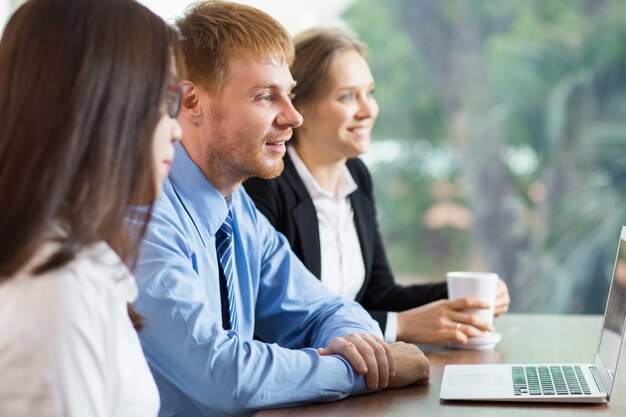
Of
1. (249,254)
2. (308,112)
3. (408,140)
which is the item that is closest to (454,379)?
(249,254)

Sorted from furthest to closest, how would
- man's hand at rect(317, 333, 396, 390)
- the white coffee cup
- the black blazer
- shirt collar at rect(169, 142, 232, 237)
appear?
the black blazer, the white coffee cup, shirt collar at rect(169, 142, 232, 237), man's hand at rect(317, 333, 396, 390)

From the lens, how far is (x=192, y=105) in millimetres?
1783

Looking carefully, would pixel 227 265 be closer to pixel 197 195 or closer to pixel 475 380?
pixel 197 195

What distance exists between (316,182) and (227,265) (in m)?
0.70

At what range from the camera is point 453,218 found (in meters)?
4.40

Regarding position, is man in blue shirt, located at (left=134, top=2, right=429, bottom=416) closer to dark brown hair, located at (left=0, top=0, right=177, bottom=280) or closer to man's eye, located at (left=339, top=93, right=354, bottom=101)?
dark brown hair, located at (left=0, top=0, right=177, bottom=280)

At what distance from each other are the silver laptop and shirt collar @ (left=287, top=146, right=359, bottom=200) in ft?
2.61

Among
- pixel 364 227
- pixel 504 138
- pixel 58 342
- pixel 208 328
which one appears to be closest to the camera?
pixel 58 342

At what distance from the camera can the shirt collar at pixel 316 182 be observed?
7.72 ft

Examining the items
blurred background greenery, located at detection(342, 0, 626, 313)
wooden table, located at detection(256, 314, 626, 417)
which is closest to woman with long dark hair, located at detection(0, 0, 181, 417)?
wooden table, located at detection(256, 314, 626, 417)

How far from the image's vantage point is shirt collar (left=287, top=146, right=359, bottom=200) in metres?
2.35

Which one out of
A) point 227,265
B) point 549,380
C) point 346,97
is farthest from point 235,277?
point 346,97

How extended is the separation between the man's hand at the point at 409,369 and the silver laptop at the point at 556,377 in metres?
0.04

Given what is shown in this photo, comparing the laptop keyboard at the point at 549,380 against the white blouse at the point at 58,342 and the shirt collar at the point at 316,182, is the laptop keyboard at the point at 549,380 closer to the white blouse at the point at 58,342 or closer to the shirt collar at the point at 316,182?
the white blouse at the point at 58,342
